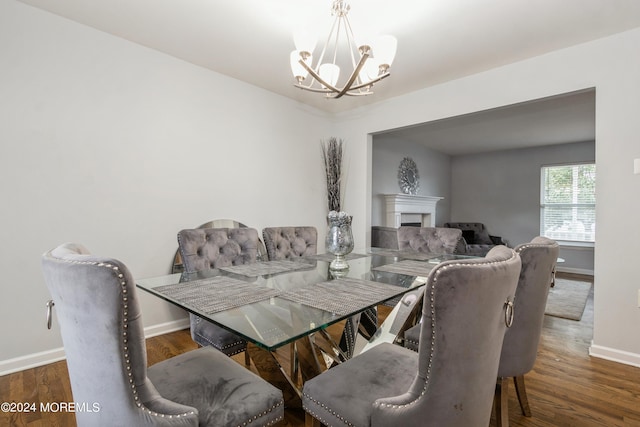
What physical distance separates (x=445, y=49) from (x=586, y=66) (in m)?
1.08

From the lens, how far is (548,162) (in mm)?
5992

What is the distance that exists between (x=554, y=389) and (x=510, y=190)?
5485mm

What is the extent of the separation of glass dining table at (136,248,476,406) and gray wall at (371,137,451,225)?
2.93m

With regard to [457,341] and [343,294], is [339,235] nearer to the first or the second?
[343,294]

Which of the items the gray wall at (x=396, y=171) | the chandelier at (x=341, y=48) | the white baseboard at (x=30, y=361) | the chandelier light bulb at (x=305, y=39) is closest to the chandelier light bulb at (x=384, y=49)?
the chandelier at (x=341, y=48)

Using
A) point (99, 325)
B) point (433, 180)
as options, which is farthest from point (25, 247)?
point (433, 180)

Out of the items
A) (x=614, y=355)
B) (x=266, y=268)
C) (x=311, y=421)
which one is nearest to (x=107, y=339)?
(x=311, y=421)

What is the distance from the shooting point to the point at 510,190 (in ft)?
21.1

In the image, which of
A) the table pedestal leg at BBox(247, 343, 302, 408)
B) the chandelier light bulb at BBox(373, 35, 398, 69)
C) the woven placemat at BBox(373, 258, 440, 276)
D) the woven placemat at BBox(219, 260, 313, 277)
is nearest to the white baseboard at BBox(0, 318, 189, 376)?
the woven placemat at BBox(219, 260, 313, 277)

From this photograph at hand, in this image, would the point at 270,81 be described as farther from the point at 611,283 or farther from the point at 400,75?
the point at 611,283

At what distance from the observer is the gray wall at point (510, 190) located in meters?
5.69

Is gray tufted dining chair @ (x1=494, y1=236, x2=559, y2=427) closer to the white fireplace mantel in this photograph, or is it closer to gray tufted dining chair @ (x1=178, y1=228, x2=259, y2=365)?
gray tufted dining chair @ (x1=178, y1=228, x2=259, y2=365)

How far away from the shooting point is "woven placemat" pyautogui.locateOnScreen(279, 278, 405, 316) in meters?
1.16

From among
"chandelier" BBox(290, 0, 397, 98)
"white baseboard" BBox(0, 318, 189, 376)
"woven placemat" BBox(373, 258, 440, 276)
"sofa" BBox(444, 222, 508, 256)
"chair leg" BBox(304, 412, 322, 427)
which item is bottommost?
"white baseboard" BBox(0, 318, 189, 376)
